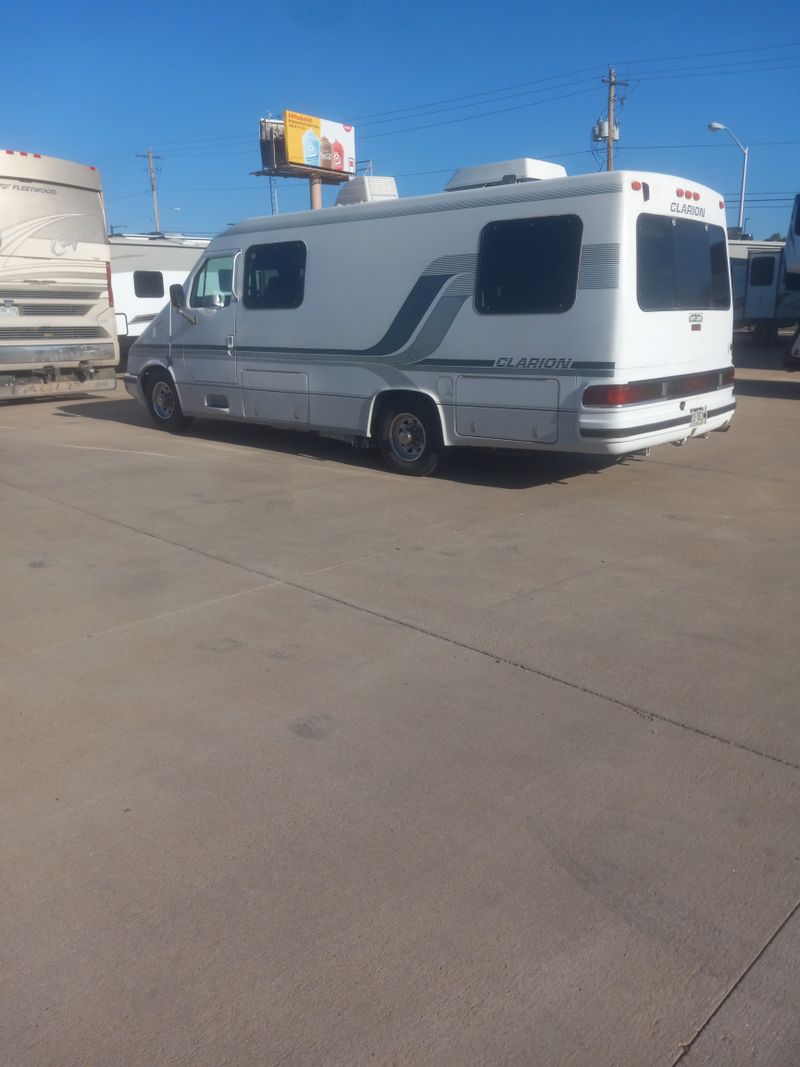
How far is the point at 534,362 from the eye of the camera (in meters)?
7.90

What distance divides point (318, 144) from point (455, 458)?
35334 mm

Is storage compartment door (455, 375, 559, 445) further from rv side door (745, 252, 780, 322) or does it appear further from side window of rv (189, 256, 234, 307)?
rv side door (745, 252, 780, 322)

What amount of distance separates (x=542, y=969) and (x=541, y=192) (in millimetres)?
6571

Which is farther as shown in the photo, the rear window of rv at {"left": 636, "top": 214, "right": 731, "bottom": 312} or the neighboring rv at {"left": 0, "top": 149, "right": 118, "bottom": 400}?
the neighboring rv at {"left": 0, "top": 149, "right": 118, "bottom": 400}

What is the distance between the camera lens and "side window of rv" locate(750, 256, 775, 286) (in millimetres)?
28125

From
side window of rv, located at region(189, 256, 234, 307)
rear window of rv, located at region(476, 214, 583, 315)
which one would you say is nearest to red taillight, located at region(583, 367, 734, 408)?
rear window of rv, located at region(476, 214, 583, 315)

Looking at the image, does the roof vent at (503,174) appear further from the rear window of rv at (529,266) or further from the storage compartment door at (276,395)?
the storage compartment door at (276,395)

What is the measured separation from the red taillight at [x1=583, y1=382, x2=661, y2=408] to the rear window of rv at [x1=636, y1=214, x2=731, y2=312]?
0.66 metres

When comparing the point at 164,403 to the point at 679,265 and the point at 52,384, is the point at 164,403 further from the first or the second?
the point at 679,265

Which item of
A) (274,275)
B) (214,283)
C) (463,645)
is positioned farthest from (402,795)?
(214,283)

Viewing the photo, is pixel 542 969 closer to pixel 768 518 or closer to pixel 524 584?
pixel 524 584

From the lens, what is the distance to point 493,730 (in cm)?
399

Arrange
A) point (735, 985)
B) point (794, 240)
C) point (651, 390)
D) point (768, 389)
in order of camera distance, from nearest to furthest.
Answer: point (735, 985), point (651, 390), point (768, 389), point (794, 240)

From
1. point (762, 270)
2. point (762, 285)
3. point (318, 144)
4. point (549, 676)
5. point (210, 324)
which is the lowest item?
point (549, 676)
